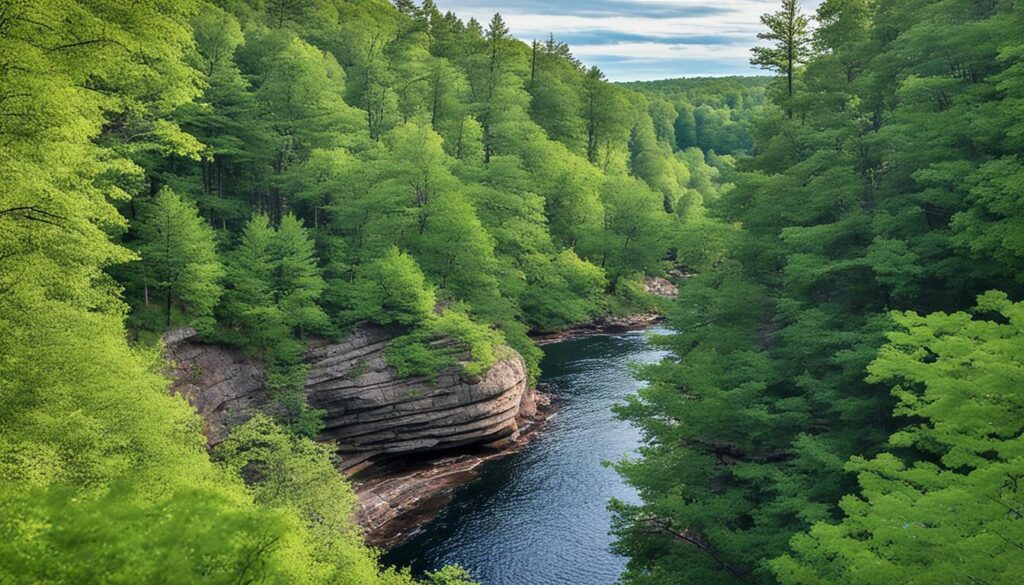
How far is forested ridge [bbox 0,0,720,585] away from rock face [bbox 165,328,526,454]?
86cm

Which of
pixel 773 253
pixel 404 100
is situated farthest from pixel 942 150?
pixel 404 100

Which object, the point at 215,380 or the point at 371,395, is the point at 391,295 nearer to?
the point at 371,395

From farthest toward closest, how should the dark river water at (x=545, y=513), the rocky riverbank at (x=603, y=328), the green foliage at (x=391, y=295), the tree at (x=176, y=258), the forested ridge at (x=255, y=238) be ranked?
the rocky riverbank at (x=603, y=328) < the green foliage at (x=391, y=295) < the tree at (x=176, y=258) < the dark river water at (x=545, y=513) < the forested ridge at (x=255, y=238)

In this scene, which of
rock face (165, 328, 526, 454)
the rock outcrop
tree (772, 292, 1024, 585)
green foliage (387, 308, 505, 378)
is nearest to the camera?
tree (772, 292, 1024, 585)

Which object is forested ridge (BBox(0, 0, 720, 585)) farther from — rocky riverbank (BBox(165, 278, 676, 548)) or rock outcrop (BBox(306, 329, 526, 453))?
rocky riverbank (BBox(165, 278, 676, 548))

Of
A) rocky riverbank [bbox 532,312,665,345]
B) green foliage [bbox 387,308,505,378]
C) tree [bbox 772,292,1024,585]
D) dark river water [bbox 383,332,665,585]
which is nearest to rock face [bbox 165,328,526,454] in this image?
green foliage [bbox 387,308,505,378]

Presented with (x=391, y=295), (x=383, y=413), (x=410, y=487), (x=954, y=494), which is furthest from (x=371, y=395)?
(x=954, y=494)

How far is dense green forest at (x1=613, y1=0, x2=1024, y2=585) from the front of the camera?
11703mm

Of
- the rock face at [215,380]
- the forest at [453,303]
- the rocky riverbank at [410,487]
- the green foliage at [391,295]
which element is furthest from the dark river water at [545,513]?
the rock face at [215,380]

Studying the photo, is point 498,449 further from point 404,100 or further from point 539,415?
point 404,100

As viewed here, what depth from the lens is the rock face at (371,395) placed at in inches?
1267

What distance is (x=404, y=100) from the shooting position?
193 feet

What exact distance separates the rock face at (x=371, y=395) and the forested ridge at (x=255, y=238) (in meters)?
0.86

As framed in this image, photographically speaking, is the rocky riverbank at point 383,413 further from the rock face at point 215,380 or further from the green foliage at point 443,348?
the green foliage at point 443,348
